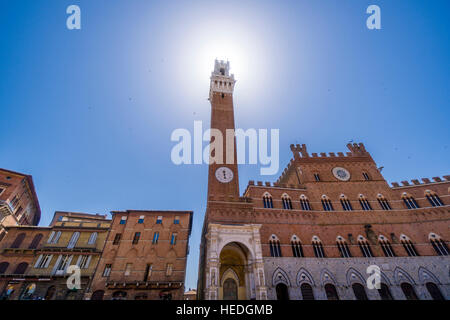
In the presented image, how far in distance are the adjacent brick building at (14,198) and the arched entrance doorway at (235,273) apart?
29.5 metres

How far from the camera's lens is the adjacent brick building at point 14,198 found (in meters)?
27.5

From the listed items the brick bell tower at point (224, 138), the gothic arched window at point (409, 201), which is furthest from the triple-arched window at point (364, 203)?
the brick bell tower at point (224, 138)

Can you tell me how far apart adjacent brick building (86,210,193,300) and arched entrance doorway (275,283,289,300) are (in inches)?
402

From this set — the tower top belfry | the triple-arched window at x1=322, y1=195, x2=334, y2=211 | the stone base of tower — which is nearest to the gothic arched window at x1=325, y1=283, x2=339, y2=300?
the stone base of tower

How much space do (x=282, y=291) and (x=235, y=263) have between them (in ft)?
17.2

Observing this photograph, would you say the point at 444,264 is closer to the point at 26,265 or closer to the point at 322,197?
the point at 322,197

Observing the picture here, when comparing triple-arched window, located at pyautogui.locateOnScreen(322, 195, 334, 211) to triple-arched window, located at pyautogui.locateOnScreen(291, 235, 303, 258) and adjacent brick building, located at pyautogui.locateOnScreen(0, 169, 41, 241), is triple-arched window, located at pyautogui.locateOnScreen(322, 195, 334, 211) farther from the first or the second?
adjacent brick building, located at pyautogui.locateOnScreen(0, 169, 41, 241)

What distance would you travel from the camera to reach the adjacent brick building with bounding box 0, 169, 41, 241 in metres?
27.5

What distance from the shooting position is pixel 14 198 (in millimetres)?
29234

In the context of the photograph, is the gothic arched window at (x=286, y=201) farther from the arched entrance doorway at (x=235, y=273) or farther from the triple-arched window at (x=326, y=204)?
the arched entrance doorway at (x=235, y=273)

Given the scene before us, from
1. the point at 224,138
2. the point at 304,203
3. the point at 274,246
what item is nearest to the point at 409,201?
the point at 304,203

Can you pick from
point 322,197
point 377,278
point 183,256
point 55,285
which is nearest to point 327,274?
point 377,278

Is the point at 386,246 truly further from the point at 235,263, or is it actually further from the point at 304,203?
the point at 235,263
